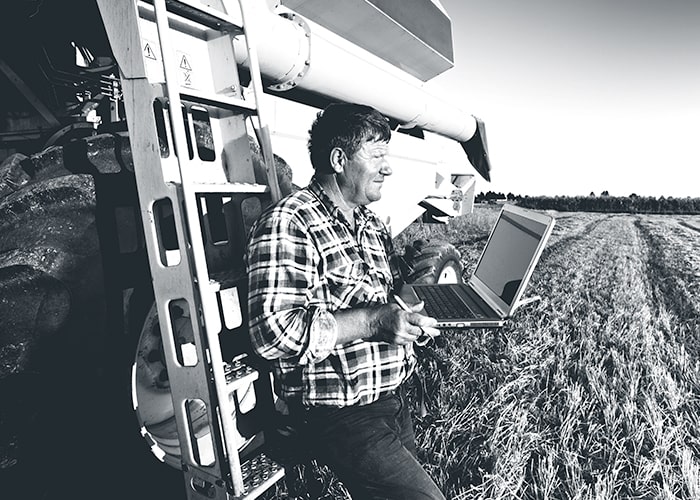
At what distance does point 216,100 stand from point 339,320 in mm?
989

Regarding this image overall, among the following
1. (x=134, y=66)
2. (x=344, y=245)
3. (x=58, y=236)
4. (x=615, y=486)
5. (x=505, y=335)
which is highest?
(x=134, y=66)

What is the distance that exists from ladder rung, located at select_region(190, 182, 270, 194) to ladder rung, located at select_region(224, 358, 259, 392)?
2.26 feet

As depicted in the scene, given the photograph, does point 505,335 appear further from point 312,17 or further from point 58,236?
point 58,236

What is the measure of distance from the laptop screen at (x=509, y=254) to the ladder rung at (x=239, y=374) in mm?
1164

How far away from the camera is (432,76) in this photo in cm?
561

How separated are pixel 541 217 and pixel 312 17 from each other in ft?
8.09

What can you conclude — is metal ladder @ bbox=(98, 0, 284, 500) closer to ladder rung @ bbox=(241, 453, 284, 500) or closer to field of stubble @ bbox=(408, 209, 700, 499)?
ladder rung @ bbox=(241, 453, 284, 500)

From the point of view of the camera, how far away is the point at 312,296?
68.8 inches

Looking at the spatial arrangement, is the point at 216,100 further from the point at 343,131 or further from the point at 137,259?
the point at 137,259

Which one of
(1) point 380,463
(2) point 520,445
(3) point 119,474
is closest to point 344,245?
(1) point 380,463

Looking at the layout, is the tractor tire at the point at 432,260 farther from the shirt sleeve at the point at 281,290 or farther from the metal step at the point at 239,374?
the shirt sleeve at the point at 281,290

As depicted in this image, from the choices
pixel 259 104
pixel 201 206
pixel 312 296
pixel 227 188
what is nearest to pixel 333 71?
pixel 259 104

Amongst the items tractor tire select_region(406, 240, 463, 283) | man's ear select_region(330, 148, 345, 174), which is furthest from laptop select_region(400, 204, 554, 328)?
tractor tire select_region(406, 240, 463, 283)

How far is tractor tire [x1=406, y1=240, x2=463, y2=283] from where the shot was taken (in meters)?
3.78
